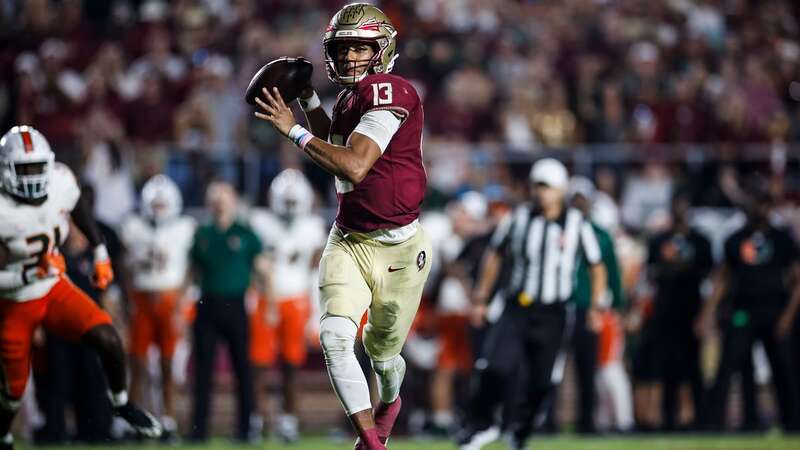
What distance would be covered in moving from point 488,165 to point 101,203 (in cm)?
376

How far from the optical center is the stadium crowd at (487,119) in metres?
12.5

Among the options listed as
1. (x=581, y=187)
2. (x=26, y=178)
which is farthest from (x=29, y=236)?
(x=581, y=187)

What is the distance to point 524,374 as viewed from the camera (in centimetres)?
1066

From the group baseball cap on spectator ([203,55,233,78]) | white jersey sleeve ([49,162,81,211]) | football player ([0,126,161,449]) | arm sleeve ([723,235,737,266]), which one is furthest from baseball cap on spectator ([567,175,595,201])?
football player ([0,126,161,449])

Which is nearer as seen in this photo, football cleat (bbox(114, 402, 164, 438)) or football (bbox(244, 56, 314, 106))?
football (bbox(244, 56, 314, 106))

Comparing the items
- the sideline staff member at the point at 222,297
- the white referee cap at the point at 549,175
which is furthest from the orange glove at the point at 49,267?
the white referee cap at the point at 549,175

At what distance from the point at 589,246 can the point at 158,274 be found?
379 centimetres

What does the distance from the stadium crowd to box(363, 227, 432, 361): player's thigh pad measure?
4.55m

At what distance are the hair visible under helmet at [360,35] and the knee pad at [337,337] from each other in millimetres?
1125

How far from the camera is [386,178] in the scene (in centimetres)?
646

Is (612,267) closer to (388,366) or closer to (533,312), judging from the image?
(533,312)

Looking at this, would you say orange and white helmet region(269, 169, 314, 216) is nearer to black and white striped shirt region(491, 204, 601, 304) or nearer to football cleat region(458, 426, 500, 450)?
black and white striped shirt region(491, 204, 601, 304)

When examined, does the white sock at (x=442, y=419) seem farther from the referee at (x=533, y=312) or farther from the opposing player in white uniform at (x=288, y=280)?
the referee at (x=533, y=312)

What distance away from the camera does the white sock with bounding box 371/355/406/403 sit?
6.74 meters
